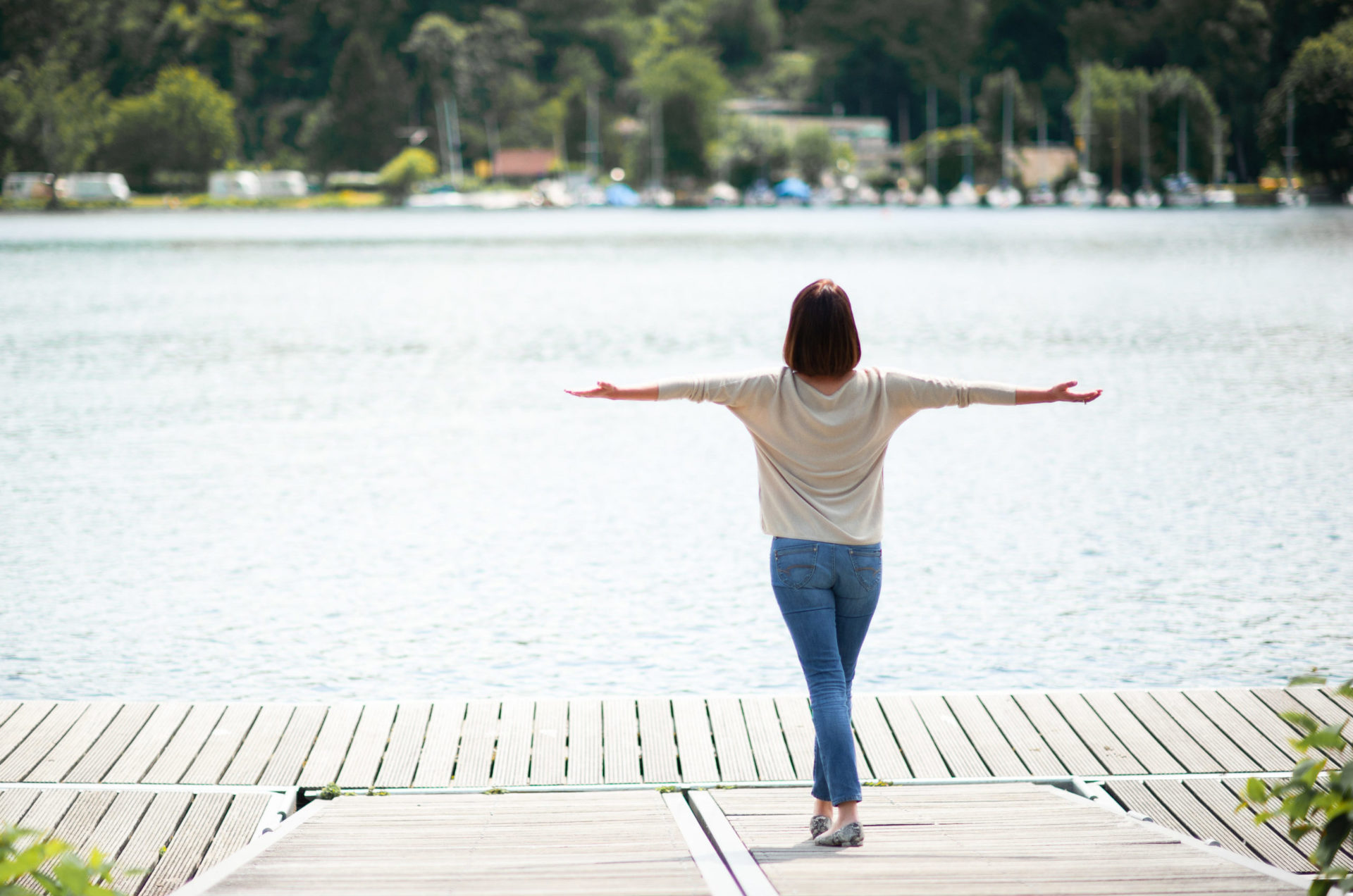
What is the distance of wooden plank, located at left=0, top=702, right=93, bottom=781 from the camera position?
17.5 feet

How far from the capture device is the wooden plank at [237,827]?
4598mm

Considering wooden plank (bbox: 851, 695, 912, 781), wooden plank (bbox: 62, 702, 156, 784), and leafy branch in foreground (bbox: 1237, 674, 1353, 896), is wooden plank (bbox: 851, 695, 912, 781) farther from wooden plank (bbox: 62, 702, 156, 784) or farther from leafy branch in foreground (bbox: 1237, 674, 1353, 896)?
wooden plank (bbox: 62, 702, 156, 784)

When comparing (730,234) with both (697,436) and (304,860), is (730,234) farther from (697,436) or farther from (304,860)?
(304,860)

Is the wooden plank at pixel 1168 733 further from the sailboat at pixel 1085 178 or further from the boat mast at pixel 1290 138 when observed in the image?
the sailboat at pixel 1085 178

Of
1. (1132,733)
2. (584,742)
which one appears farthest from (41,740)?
(1132,733)

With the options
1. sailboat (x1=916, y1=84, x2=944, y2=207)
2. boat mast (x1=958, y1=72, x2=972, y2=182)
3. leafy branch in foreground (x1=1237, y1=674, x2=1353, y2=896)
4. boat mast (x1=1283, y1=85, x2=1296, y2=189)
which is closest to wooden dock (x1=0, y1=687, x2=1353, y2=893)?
leafy branch in foreground (x1=1237, y1=674, x2=1353, y2=896)

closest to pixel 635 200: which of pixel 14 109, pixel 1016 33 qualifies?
pixel 1016 33

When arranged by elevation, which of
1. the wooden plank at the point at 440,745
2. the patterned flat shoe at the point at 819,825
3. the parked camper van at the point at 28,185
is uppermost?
the parked camper van at the point at 28,185

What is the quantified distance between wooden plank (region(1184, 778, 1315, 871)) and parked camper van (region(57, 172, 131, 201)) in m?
110

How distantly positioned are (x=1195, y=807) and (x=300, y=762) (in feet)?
10.1

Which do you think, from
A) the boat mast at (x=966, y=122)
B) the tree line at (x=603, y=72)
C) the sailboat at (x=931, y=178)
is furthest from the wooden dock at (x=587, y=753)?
the sailboat at (x=931, y=178)

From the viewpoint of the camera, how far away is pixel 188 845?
4656 mm

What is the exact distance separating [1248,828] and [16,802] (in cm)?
395

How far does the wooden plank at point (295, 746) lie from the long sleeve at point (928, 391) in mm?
2546
